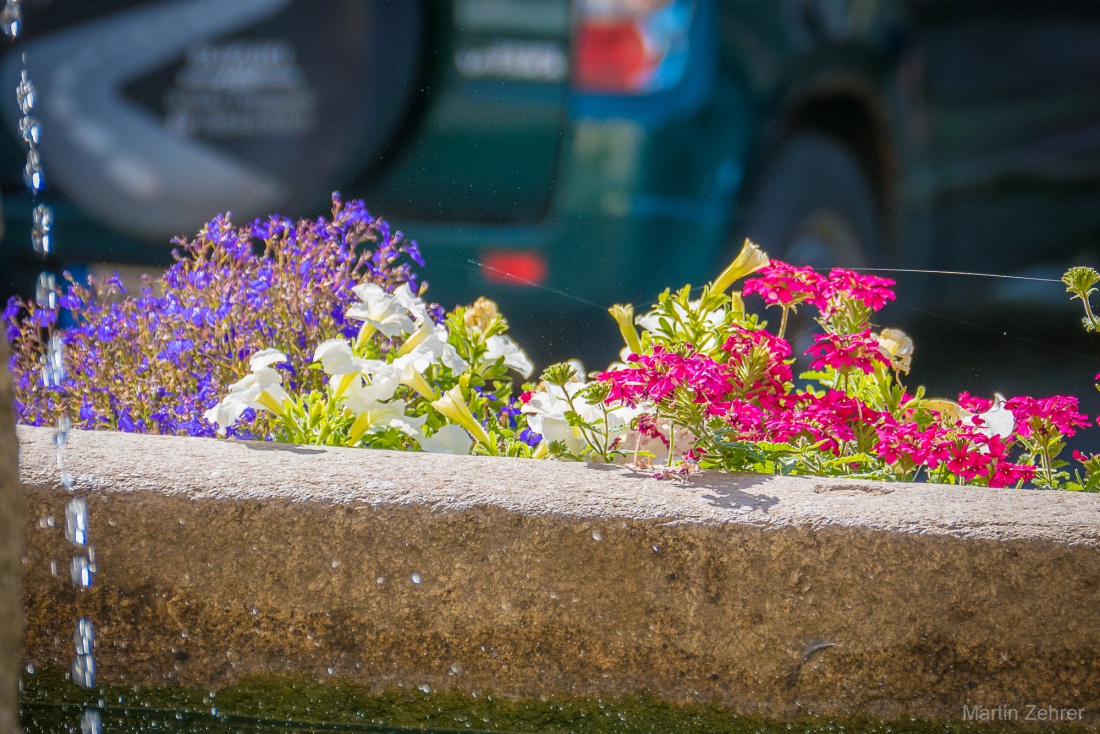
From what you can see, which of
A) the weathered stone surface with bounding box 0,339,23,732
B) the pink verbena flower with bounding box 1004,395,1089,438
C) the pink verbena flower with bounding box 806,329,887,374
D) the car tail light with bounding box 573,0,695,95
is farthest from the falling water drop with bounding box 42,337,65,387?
the pink verbena flower with bounding box 1004,395,1089,438

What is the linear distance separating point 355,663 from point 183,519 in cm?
33

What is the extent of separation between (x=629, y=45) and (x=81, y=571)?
1735 mm

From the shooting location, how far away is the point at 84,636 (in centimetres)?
170

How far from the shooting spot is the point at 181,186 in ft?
9.95

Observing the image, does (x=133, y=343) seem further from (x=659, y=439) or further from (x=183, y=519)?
(x=659, y=439)

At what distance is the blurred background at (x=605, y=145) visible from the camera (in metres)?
2.79

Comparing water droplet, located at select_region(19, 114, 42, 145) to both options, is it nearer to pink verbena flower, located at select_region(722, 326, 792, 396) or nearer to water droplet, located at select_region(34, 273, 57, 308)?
water droplet, located at select_region(34, 273, 57, 308)

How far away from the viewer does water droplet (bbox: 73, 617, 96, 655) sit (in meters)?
1.69

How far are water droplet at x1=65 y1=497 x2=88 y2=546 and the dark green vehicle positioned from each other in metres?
1.40

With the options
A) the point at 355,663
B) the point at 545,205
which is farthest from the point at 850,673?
the point at 545,205

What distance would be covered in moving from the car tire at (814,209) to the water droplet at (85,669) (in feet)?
6.12

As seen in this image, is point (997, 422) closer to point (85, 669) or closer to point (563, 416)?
point (563, 416)

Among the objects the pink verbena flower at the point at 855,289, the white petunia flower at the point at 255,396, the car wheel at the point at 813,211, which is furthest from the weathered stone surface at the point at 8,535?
the car wheel at the point at 813,211

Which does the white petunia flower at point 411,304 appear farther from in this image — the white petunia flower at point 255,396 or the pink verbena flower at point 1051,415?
the pink verbena flower at point 1051,415
